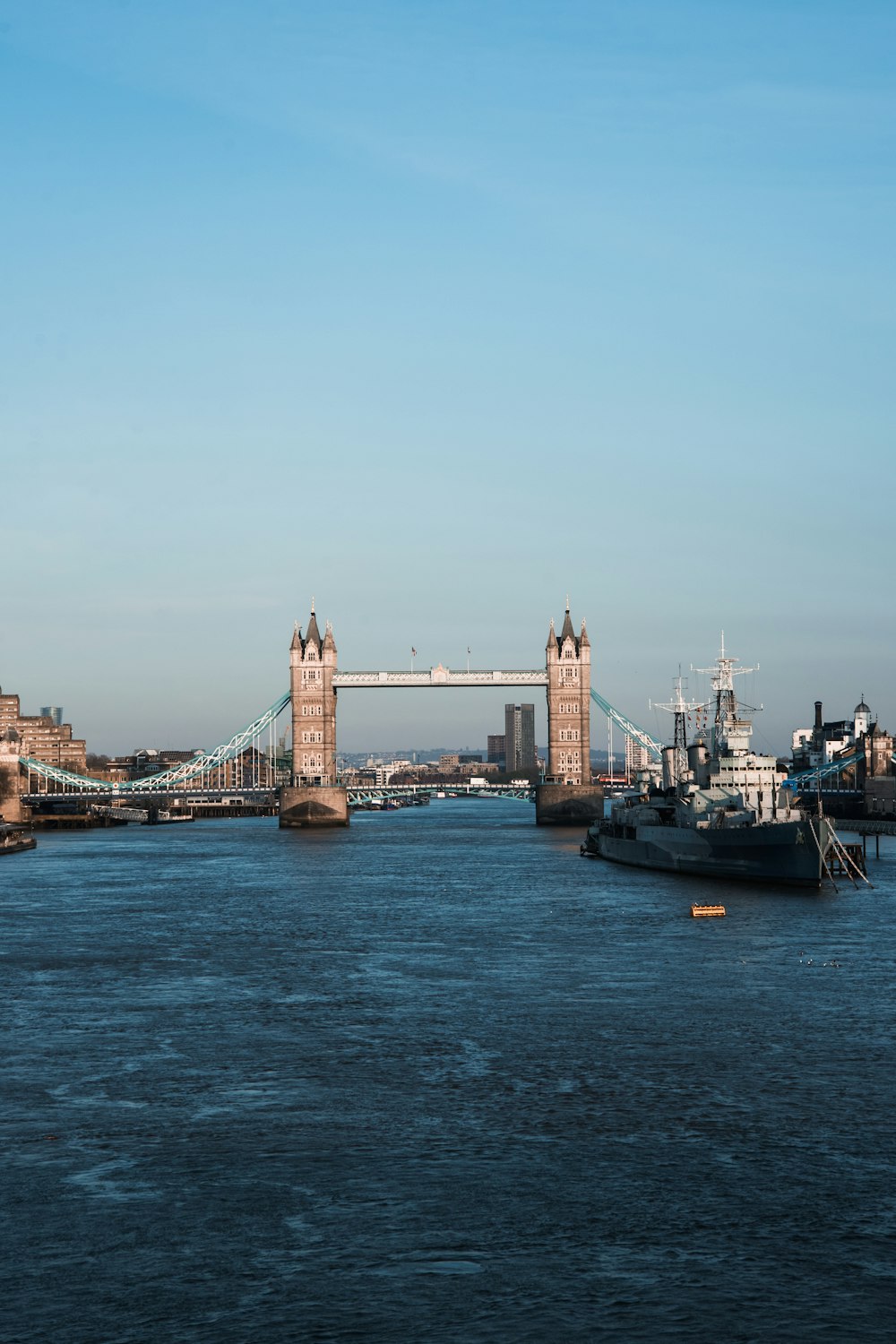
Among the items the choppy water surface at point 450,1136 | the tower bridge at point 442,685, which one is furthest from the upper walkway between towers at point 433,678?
the choppy water surface at point 450,1136

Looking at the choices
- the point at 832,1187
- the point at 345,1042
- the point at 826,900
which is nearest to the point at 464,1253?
the point at 832,1187

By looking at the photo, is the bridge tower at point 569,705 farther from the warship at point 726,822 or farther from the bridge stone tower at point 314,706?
the warship at point 726,822

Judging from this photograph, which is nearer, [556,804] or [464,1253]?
[464,1253]

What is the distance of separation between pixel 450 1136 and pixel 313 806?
123m

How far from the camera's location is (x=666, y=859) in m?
83.1

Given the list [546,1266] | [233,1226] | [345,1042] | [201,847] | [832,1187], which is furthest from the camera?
[201,847]

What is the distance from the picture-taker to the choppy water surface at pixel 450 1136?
1833cm

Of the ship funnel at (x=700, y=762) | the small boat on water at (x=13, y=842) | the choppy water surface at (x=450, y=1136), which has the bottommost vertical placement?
the choppy water surface at (x=450, y=1136)

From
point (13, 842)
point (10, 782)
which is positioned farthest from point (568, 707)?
point (13, 842)

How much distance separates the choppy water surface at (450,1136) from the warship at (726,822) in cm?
1610

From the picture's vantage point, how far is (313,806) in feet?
485

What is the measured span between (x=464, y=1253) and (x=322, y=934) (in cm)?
3491

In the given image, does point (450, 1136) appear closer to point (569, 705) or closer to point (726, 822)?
point (726, 822)

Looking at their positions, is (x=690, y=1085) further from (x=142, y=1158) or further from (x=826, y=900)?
(x=826, y=900)
